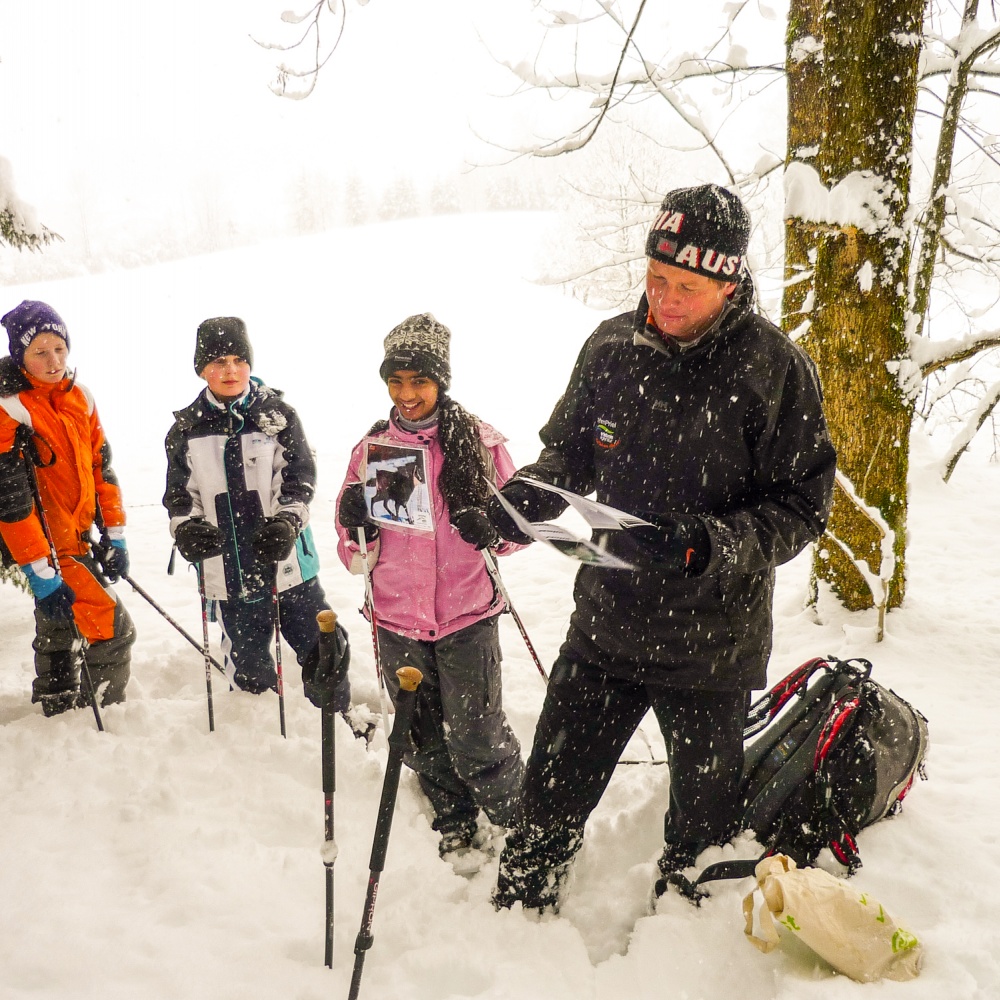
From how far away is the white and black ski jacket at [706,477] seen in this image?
1824 millimetres

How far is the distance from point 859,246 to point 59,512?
458 centimetres

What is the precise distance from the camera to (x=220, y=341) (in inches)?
124

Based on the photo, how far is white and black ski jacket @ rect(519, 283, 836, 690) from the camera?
5.98 feet

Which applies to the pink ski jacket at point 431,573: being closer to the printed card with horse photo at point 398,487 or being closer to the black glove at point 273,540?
the printed card with horse photo at point 398,487

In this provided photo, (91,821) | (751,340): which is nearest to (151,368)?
(91,821)

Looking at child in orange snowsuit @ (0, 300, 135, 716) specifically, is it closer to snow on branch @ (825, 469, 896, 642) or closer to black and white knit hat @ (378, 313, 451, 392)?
black and white knit hat @ (378, 313, 451, 392)

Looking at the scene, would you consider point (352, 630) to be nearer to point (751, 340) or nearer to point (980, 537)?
point (751, 340)

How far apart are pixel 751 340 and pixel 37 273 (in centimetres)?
4217

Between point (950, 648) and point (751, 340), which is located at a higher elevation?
point (751, 340)

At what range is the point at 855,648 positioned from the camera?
419 cm

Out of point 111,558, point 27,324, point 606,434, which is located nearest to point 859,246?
point 606,434

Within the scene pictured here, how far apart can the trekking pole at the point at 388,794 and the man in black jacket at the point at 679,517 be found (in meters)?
0.50

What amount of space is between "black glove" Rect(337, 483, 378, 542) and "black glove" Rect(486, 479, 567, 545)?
2.31 feet

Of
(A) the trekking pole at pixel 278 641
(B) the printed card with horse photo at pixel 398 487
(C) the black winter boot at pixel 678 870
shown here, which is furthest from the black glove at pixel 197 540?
(C) the black winter boot at pixel 678 870
